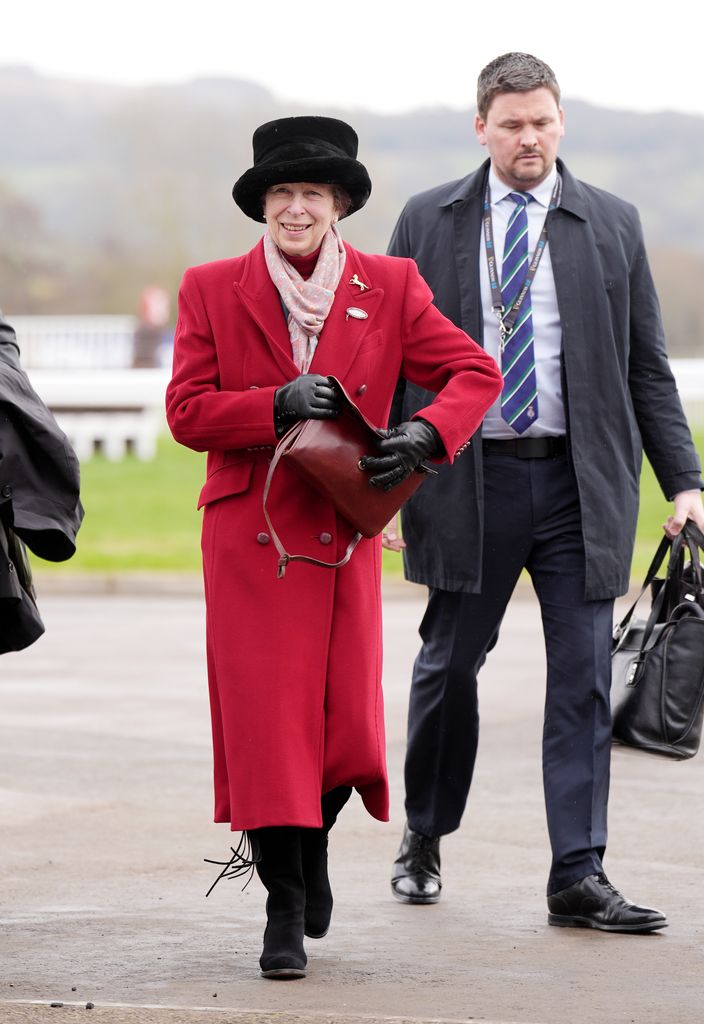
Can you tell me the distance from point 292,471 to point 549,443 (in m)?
1.04

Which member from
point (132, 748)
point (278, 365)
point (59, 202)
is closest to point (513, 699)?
point (132, 748)

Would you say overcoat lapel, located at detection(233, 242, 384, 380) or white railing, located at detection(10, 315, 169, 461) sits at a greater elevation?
overcoat lapel, located at detection(233, 242, 384, 380)

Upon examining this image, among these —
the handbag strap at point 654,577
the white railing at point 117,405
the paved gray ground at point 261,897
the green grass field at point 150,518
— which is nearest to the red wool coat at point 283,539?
the paved gray ground at point 261,897

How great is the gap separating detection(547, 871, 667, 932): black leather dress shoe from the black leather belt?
1.11 meters

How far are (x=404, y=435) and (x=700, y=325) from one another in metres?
65.3

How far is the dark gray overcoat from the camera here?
546 centimetres

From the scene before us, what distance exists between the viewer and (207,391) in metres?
4.78

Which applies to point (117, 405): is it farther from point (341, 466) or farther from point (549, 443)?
point (341, 466)

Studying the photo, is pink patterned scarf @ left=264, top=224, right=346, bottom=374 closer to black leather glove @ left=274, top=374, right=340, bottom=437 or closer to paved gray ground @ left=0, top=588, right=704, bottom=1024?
black leather glove @ left=274, top=374, right=340, bottom=437

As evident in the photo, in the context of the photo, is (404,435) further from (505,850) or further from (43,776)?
(43,776)

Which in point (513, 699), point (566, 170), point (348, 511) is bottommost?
point (513, 699)

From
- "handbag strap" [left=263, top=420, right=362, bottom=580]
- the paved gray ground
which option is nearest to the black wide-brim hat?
"handbag strap" [left=263, top=420, right=362, bottom=580]

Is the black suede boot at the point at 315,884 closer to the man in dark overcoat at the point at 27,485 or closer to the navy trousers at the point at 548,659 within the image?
the navy trousers at the point at 548,659

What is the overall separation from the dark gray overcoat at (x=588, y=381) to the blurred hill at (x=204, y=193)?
57450mm
